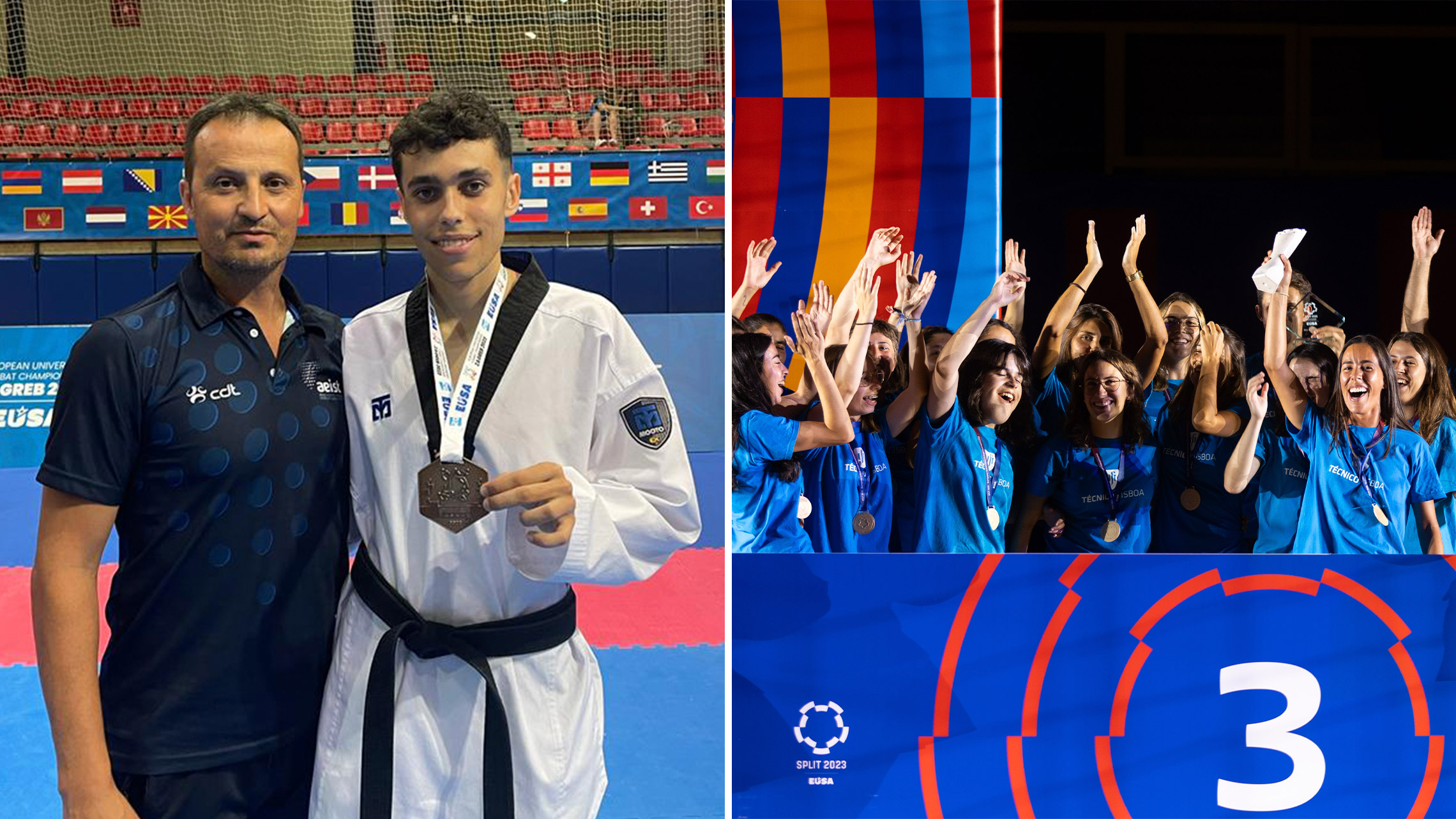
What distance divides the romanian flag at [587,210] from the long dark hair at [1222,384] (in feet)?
15.9

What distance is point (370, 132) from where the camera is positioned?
26.9 ft

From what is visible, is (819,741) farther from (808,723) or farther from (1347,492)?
(1347,492)

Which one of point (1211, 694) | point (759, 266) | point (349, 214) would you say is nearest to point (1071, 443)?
point (1211, 694)

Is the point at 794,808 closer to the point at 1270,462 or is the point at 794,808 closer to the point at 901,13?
the point at 1270,462

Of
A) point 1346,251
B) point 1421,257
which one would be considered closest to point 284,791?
point 1421,257

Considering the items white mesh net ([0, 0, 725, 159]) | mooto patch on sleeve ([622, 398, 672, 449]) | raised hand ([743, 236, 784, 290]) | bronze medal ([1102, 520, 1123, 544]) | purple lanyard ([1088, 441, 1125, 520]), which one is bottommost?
bronze medal ([1102, 520, 1123, 544])

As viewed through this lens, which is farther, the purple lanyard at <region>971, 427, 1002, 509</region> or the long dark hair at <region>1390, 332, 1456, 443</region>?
the long dark hair at <region>1390, 332, 1456, 443</region>

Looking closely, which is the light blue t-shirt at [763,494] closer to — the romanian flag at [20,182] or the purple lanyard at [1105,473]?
the purple lanyard at [1105,473]

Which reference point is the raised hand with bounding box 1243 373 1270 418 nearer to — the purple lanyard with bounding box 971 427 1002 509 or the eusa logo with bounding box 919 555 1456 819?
the eusa logo with bounding box 919 555 1456 819

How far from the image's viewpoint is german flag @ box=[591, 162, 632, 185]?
8211mm

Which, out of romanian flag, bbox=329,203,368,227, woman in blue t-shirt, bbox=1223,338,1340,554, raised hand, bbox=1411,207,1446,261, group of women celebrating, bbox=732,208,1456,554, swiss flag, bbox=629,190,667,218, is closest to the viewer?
group of women celebrating, bbox=732,208,1456,554

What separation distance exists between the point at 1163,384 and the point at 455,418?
3.18 m

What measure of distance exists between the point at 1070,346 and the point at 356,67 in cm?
641

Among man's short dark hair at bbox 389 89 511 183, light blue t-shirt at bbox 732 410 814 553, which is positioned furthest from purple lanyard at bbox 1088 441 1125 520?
man's short dark hair at bbox 389 89 511 183
